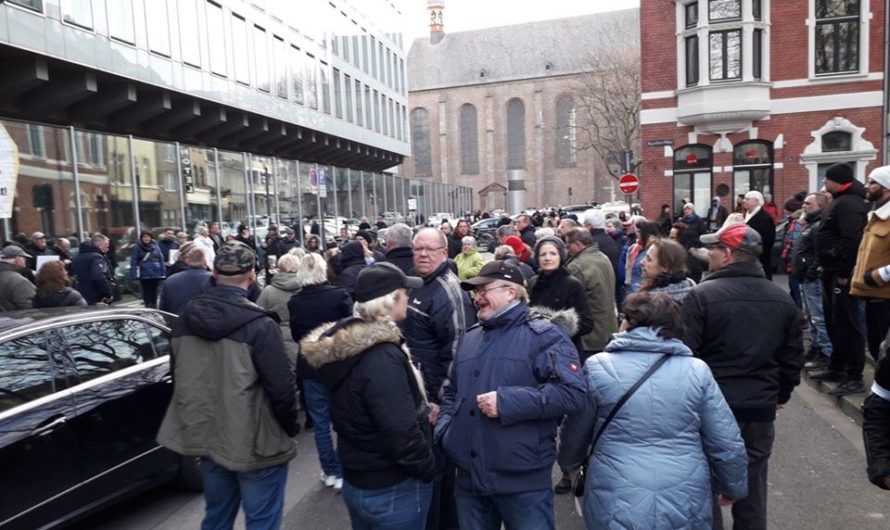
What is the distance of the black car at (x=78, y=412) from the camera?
381cm

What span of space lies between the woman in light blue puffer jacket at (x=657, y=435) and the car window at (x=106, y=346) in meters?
3.35

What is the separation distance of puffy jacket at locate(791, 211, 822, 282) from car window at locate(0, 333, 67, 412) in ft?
22.5

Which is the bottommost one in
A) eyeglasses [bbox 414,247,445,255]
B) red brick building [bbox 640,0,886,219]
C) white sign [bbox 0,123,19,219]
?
eyeglasses [bbox 414,247,445,255]

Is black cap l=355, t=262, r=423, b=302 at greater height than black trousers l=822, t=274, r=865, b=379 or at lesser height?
greater

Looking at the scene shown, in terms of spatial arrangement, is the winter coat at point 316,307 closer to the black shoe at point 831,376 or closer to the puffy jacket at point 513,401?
the puffy jacket at point 513,401

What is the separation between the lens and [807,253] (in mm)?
7215

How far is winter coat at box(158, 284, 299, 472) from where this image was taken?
3334 millimetres

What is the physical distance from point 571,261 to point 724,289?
94.9 inches

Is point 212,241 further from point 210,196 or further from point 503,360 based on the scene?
point 503,360

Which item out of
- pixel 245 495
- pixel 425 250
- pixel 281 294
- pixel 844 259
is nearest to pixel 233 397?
pixel 245 495

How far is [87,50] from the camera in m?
16.5

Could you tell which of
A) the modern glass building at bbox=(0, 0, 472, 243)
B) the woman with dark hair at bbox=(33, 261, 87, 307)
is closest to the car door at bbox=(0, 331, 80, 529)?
the modern glass building at bbox=(0, 0, 472, 243)

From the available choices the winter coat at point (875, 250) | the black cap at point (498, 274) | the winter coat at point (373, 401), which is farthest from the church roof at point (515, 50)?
the winter coat at point (373, 401)

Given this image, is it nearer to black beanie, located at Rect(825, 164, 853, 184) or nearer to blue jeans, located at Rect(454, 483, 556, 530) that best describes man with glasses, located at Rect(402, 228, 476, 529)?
blue jeans, located at Rect(454, 483, 556, 530)
